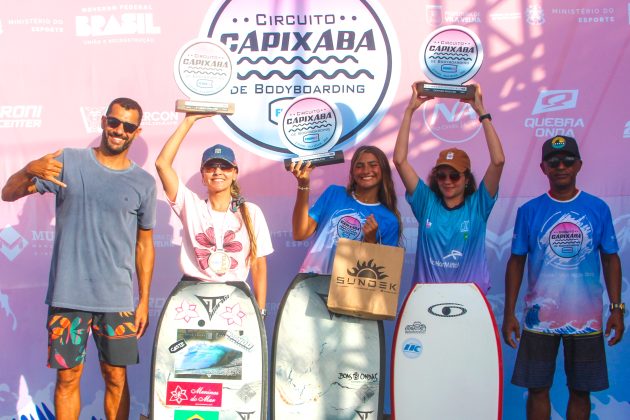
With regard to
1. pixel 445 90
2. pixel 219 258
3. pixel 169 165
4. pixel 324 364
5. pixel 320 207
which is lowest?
pixel 324 364

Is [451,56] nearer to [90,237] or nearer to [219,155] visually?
[219,155]

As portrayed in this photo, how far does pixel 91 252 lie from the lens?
10.0 feet

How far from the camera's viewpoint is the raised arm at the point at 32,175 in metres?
2.98

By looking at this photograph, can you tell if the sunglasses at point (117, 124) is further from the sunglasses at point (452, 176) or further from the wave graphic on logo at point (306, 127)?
the sunglasses at point (452, 176)

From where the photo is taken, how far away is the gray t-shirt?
305 centimetres

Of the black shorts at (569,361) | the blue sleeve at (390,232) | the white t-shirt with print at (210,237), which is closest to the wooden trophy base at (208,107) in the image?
the white t-shirt with print at (210,237)

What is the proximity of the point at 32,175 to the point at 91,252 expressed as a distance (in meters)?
0.41

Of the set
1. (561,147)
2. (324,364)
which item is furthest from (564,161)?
(324,364)

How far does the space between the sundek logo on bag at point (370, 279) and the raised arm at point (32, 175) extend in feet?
4.28

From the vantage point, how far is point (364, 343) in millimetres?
3301

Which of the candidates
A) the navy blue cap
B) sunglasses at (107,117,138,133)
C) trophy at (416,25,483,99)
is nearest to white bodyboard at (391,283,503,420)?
the navy blue cap

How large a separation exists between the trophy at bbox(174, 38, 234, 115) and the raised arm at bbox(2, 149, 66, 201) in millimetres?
700

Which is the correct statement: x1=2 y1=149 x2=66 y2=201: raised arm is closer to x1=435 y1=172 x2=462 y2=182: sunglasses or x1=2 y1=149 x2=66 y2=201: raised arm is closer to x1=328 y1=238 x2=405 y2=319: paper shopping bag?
x1=328 y1=238 x2=405 y2=319: paper shopping bag

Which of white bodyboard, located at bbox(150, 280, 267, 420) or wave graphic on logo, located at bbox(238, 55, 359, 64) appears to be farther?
wave graphic on logo, located at bbox(238, 55, 359, 64)
